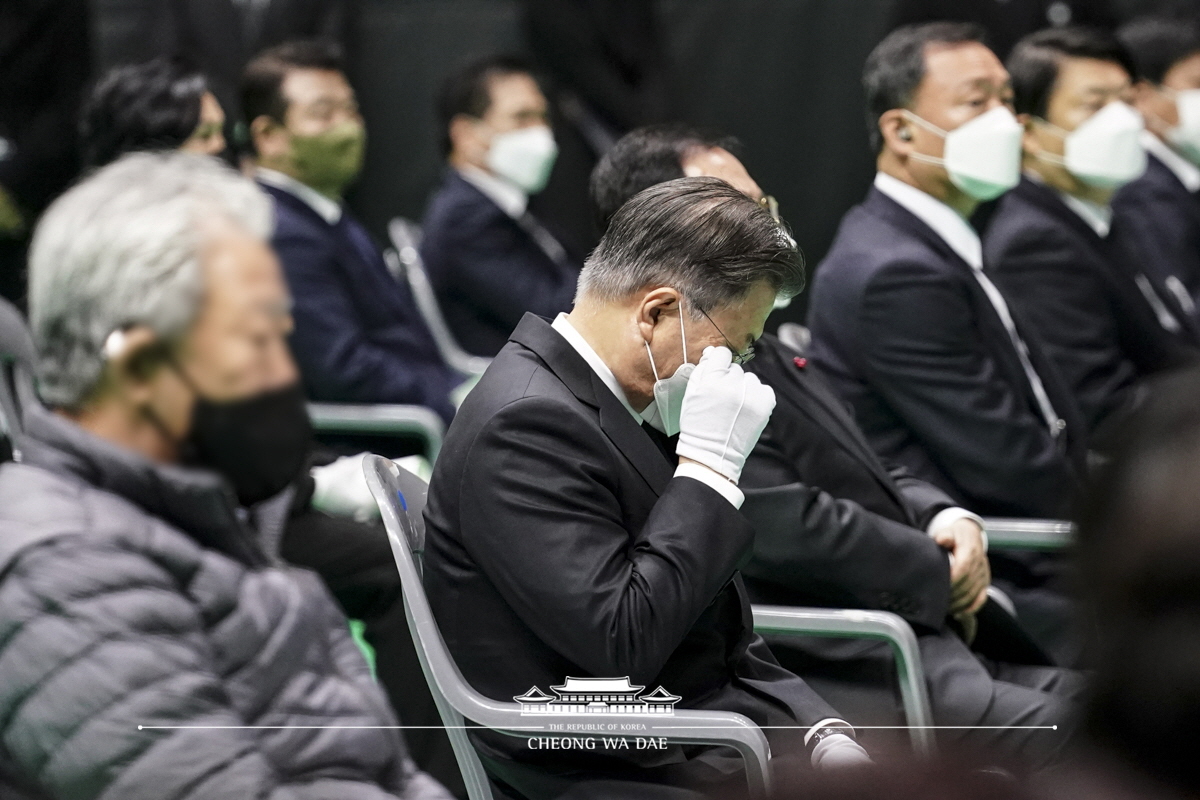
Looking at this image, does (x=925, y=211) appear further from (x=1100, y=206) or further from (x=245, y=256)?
(x=245, y=256)

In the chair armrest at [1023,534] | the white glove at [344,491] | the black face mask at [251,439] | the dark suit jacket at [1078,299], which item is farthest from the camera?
the dark suit jacket at [1078,299]

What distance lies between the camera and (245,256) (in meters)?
1.63

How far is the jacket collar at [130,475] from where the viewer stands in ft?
5.14

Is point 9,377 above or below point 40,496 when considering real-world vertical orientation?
below

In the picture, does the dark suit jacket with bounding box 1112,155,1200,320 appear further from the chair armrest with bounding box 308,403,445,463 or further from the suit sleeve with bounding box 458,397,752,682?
the suit sleeve with bounding box 458,397,752,682

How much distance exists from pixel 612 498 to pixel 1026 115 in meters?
1.79

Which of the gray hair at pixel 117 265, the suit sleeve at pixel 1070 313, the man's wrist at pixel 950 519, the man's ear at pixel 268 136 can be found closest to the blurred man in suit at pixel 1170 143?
the suit sleeve at pixel 1070 313

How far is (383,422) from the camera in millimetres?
3012

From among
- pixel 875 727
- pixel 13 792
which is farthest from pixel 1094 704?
pixel 875 727

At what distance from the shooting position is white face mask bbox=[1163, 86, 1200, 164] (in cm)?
423

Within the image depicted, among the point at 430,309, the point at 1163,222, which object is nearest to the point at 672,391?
the point at 430,309

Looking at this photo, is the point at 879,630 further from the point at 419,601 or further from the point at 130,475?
the point at 130,475

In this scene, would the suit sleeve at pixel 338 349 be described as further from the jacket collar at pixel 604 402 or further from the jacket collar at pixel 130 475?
the jacket collar at pixel 130 475

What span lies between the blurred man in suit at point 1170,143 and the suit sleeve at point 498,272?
1450mm
